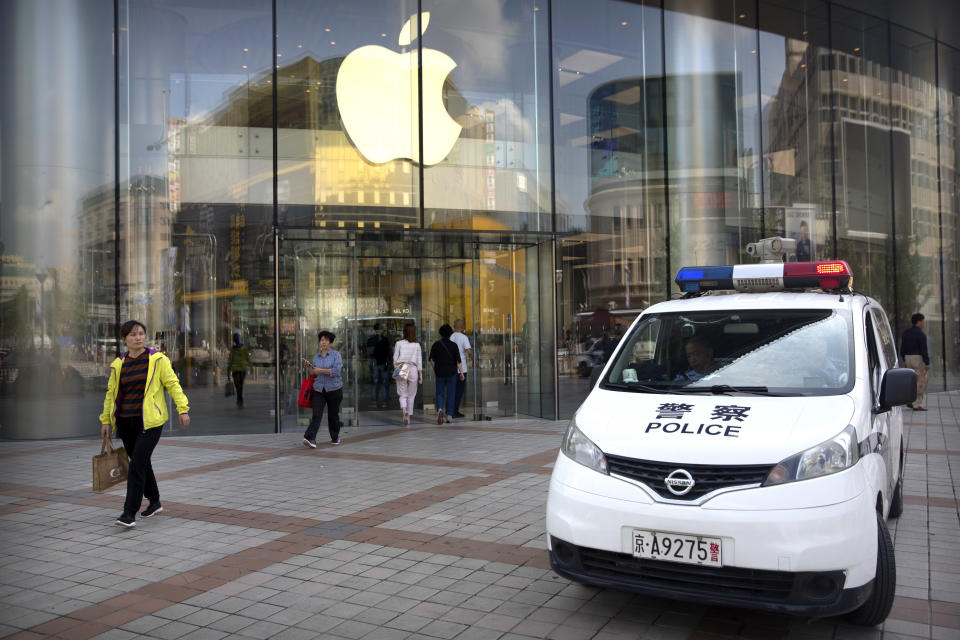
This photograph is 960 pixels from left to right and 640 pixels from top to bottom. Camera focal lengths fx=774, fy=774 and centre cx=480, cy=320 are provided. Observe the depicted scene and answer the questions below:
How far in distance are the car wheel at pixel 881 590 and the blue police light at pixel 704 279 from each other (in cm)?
221

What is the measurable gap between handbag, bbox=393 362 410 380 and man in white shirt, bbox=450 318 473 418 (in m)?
1.18

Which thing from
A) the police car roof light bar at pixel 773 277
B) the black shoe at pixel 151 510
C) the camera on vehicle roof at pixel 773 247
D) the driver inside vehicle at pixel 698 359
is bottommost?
the black shoe at pixel 151 510

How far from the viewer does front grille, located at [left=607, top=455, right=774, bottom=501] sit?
13.0ft

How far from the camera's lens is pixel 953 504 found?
742 centimetres

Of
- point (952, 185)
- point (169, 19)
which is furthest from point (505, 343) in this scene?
point (952, 185)

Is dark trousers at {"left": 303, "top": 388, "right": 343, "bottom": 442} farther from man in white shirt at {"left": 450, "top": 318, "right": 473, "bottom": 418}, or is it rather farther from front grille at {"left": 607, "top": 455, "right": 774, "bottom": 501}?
front grille at {"left": 607, "top": 455, "right": 774, "bottom": 501}

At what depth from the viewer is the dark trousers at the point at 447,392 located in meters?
14.7

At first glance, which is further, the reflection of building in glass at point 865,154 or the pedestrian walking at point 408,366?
the reflection of building in glass at point 865,154

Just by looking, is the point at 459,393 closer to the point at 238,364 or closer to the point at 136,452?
the point at 238,364

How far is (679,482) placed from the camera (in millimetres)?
4031

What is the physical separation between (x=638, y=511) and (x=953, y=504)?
16.6 feet

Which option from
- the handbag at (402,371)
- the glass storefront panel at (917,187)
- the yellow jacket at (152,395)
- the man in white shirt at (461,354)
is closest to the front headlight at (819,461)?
the yellow jacket at (152,395)

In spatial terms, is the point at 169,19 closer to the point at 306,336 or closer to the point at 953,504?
the point at 306,336

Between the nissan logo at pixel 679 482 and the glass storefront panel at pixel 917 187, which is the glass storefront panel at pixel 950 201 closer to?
the glass storefront panel at pixel 917 187
